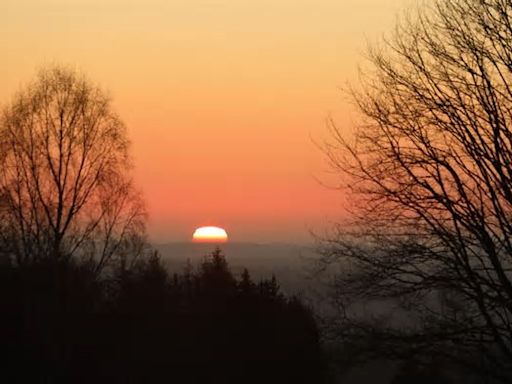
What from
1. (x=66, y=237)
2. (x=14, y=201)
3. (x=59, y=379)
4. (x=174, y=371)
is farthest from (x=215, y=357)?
(x=14, y=201)

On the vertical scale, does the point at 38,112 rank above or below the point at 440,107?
above

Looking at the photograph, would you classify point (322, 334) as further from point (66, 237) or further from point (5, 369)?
point (66, 237)

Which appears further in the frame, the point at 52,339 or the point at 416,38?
the point at 52,339

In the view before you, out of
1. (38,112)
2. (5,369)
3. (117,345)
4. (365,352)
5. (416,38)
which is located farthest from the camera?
(38,112)

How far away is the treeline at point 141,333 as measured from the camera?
730 inches

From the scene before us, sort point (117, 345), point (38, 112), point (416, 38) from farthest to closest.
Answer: point (38, 112)
point (117, 345)
point (416, 38)

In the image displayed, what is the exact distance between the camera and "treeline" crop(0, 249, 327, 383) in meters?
18.5

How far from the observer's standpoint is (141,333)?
20156mm

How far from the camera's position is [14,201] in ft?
A: 80.5

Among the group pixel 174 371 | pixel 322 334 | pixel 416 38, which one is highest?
pixel 416 38

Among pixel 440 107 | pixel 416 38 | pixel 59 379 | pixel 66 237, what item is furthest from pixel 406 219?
pixel 66 237

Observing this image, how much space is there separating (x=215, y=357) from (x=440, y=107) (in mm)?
12022

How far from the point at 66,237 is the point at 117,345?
6181 mm

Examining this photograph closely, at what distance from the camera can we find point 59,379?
1834 cm
